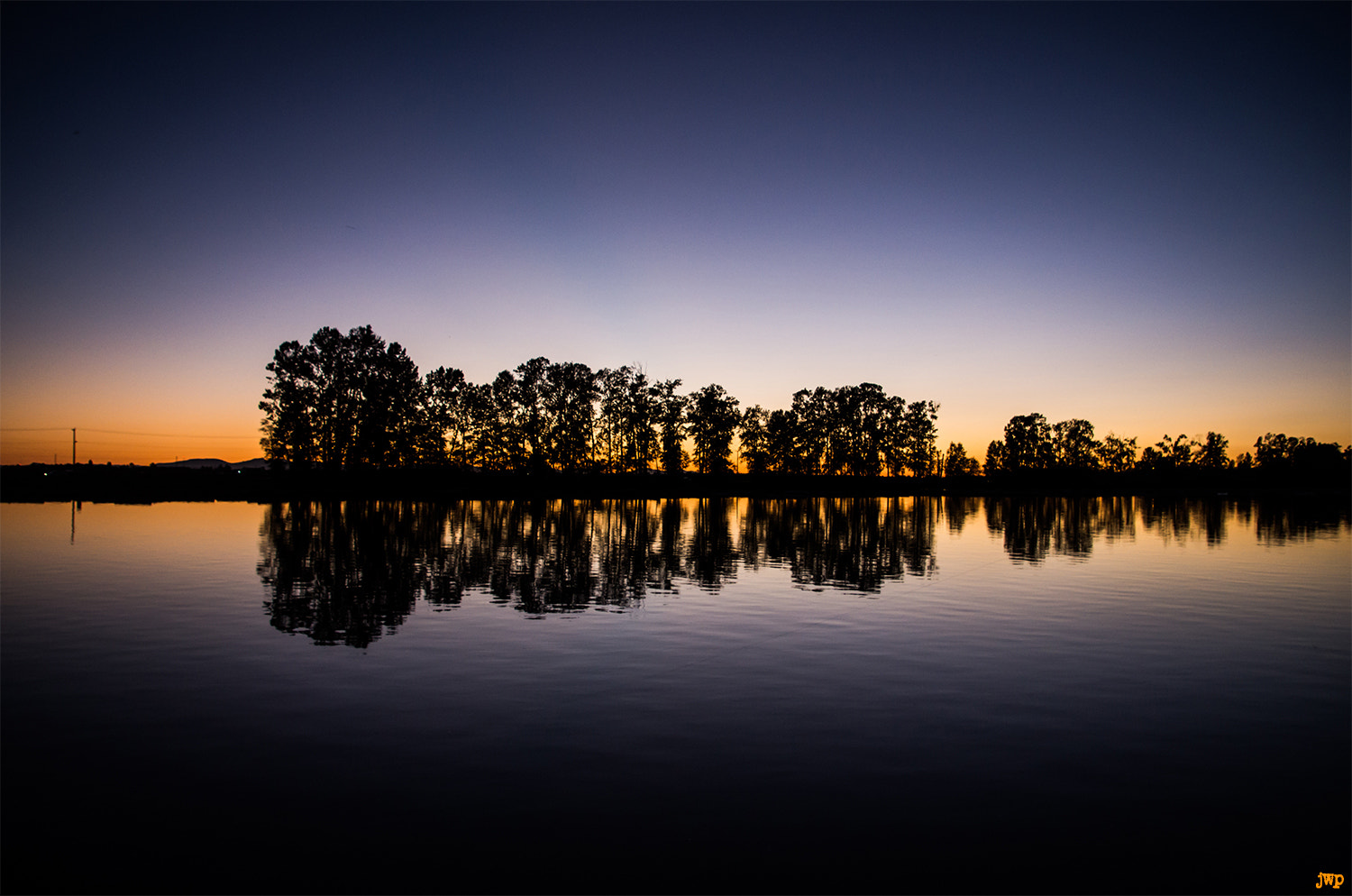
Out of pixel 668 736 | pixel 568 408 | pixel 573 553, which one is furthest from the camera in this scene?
pixel 568 408

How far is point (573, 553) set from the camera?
3925 cm

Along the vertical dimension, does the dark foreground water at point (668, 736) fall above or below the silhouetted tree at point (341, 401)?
below

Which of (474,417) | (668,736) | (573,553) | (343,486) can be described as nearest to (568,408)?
(474,417)

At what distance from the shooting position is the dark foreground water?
827cm

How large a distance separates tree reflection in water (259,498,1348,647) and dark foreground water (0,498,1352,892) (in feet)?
1.65

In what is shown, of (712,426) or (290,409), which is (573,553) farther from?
(712,426)

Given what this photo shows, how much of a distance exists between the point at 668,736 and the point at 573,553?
27.7 meters

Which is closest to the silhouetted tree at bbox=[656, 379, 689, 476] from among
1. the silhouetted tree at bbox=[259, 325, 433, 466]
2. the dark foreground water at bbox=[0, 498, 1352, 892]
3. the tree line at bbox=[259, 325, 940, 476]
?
the tree line at bbox=[259, 325, 940, 476]

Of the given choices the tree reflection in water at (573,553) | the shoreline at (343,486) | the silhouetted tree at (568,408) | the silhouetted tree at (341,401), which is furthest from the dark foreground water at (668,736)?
the silhouetted tree at (568,408)

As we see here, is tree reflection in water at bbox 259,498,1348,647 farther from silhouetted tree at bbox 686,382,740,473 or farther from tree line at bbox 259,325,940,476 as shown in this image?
silhouetted tree at bbox 686,382,740,473

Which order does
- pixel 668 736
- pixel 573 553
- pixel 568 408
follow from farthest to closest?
pixel 568 408, pixel 573 553, pixel 668 736

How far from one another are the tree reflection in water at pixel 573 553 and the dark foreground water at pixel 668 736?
50 centimetres

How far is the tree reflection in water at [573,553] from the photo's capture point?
24.8 metres

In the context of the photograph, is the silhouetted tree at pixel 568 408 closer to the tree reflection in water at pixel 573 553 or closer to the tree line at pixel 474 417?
the tree line at pixel 474 417
